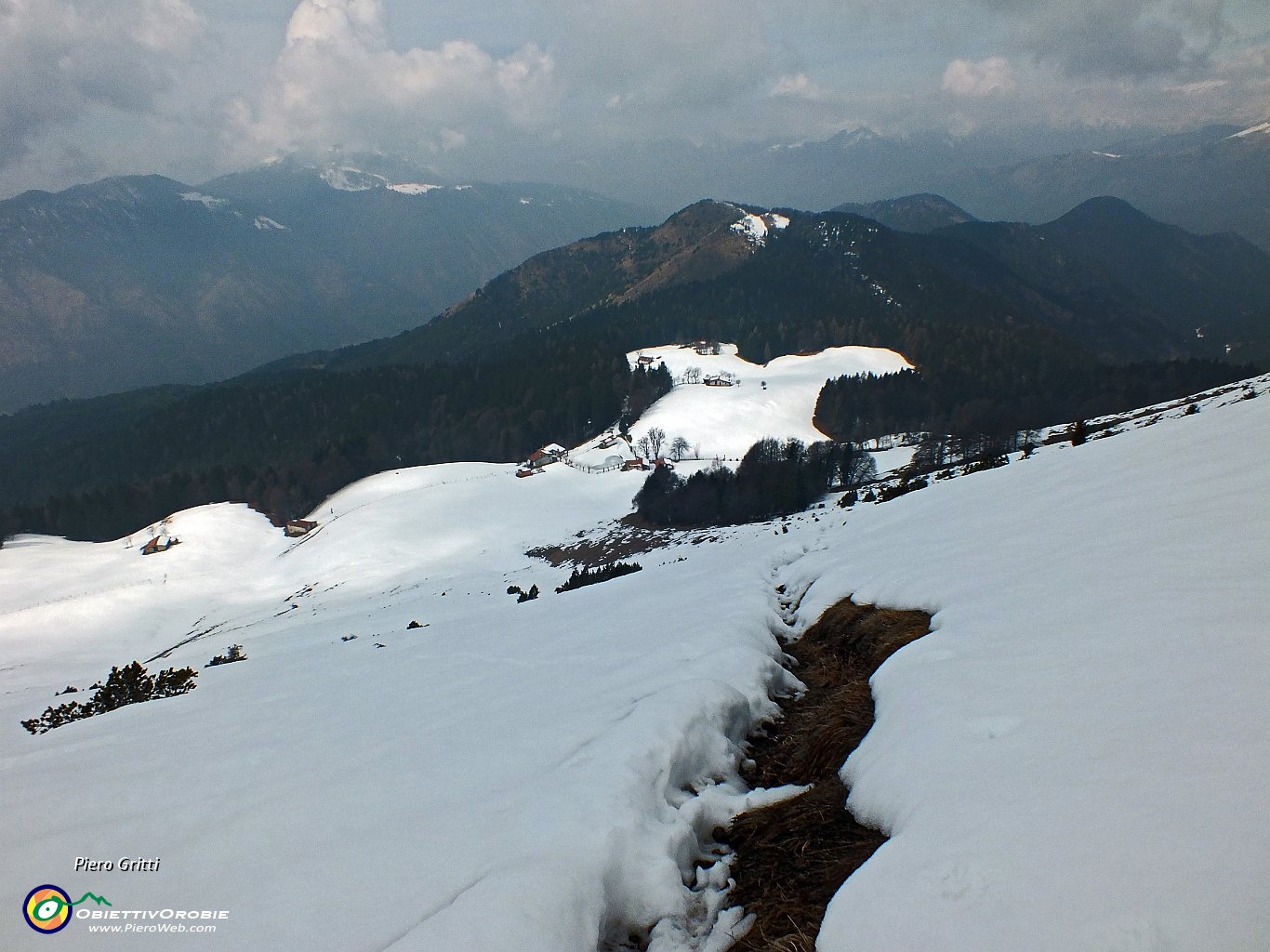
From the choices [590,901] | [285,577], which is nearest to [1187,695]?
[590,901]

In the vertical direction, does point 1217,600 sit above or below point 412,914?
above

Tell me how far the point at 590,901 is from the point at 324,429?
6583 inches

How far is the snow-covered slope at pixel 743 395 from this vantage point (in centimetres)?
10706

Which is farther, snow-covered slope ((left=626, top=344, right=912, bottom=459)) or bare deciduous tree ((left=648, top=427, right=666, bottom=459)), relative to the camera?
snow-covered slope ((left=626, top=344, right=912, bottom=459))

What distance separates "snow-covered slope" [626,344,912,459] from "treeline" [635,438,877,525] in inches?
1064

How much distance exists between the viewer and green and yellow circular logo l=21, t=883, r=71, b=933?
15.9 ft

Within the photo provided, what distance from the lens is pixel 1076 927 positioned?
287cm

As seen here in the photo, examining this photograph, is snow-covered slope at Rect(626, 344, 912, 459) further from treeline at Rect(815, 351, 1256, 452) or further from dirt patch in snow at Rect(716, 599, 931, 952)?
dirt patch in snow at Rect(716, 599, 931, 952)

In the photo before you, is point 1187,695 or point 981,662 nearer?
point 1187,695

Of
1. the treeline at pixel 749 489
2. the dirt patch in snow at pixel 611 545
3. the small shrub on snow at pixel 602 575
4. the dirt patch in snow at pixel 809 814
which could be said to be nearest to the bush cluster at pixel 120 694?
the dirt patch in snow at pixel 809 814

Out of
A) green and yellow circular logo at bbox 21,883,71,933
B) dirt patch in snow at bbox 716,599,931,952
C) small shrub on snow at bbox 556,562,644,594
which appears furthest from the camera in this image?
small shrub on snow at bbox 556,562,644,594

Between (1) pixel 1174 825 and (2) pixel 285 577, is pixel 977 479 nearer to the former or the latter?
(1) pixel 1174 825

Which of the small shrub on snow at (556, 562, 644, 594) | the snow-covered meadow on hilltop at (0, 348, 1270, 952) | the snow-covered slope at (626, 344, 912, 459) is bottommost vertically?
the small shrub on snow at (556, 562, 644, 594)

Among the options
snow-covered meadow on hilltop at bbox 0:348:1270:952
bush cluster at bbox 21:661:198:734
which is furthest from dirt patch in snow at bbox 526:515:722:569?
snow-covered meadow on hilltop at bbox 0:348:1270:952
